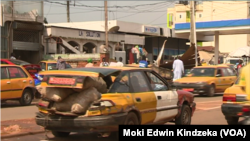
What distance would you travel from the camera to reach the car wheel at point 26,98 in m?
15.1

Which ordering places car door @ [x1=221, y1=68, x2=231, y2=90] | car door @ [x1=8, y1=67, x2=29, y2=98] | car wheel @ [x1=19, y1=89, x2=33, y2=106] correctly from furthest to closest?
1. car door @ [x1=221, y1=68, x2=231, y2=90]
2. car wheel @ [x1=19, y1=89, x2=33, y2=106]
3. car door @ [x1=8, y1=67, x2=29, y2=98]

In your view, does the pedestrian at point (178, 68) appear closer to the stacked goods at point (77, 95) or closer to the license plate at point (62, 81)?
the stacked goods at point (77, 95)

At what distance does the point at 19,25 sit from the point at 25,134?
1911 centimetres

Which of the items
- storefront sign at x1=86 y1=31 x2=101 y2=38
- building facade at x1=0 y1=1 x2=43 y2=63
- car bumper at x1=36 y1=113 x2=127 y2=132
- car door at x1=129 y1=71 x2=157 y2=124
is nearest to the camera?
car bumper at x1=36 y1=113 x2=127 y2=132

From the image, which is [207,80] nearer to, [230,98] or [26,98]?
[26,98]

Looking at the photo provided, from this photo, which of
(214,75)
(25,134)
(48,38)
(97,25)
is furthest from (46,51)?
(25,134)

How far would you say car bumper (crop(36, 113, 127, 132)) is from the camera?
7227 mm

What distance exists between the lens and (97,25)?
38094 mm

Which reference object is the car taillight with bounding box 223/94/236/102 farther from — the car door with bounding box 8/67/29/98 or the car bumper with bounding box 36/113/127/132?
the car door with bounding box 8/67/29/98

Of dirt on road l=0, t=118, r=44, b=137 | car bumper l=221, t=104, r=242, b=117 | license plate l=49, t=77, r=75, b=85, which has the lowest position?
dirt on road l=0, t=118, r=44, b=137

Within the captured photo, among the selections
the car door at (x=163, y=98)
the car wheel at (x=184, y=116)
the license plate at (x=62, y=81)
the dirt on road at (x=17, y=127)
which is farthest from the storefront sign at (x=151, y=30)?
the license plate at (x=62, y=81)

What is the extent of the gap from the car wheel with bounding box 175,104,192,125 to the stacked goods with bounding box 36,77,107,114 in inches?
92.4

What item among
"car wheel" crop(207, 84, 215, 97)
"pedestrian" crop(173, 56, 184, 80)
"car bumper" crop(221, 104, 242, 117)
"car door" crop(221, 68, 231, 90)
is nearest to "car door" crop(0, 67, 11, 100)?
"car bumper" crop(221, 104, 242, 117)

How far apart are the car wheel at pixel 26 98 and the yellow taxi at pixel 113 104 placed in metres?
6.93
